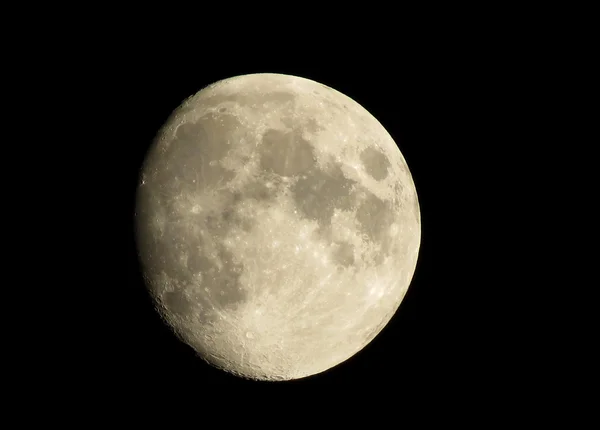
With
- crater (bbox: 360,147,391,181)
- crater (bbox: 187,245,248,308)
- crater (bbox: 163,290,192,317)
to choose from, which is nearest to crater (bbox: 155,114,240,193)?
crater (bbox: 187,245,248,308)

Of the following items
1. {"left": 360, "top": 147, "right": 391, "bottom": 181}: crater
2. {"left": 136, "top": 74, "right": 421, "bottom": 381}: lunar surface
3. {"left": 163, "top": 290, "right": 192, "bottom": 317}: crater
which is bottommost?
{"left": 163, "top": 290, "right": 192, "bottom": 317}: crater

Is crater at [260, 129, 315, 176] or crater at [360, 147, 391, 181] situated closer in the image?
crater at [260, 129, 315, 176]

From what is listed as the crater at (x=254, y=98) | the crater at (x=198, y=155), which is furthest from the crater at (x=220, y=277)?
the crater at (x=254, y=98)

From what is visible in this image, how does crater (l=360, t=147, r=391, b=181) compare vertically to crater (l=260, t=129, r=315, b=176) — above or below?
above

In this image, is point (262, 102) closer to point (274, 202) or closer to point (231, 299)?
point (274, 202)

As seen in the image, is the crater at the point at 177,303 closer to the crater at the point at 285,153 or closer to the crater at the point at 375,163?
the crater at the point at 285,153

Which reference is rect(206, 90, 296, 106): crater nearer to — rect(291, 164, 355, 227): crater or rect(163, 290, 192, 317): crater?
rect(291, 164, 355, 227): crater

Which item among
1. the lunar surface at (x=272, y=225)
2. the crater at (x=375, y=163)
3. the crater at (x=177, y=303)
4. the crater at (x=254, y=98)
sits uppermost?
the crater at (x=254, y=98)
